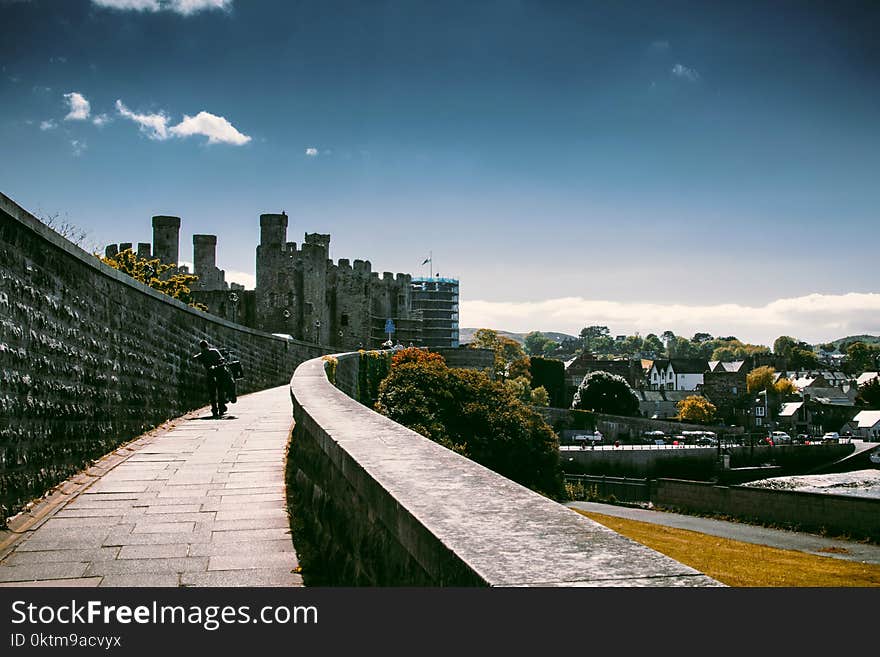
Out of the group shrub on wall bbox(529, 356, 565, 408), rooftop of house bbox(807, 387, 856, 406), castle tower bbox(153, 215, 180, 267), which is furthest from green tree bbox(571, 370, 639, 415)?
Result: castle tower bbox(153, 215, 180, 267)

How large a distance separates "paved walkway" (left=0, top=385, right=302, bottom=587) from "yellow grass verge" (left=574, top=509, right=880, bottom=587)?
16343mm

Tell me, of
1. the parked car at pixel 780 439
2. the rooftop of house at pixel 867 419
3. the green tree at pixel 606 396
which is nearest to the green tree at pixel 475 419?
the green tree at pixel 606 396

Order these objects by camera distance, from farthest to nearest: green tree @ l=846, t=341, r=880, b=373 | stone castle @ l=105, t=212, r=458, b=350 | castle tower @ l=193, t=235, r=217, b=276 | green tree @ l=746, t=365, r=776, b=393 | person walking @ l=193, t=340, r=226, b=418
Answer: green tree @ l=846, t=341, r=880, b=373 → green tree @ l=746, t=365, r=776, b=393 → castle tower @ l=193, t=235, r=217, b=276 → stone castle @ l=105, t=212, r=458, b=350 → person walking @ l=193, t=340, r=226, b=418

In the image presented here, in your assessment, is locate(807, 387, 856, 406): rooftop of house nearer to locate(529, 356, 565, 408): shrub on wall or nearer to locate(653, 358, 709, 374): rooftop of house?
locate(653, 358, 709, 374): rooftop of house

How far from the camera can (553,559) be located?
221cm

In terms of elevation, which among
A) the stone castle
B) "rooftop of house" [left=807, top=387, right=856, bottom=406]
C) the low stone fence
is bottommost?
"rooftop of house" [left=807, top=387, right=856, bottom=406]

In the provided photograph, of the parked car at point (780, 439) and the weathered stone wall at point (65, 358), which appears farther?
the parked car at point (780, 439)

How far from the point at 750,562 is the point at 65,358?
25178mm

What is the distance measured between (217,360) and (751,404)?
298ft

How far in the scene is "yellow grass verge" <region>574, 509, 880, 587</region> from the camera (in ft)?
76.3

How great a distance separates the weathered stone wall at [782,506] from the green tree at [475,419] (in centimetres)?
868

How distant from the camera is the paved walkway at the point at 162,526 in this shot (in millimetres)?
4480

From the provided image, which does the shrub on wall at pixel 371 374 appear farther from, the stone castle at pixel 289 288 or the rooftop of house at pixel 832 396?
the rooftop of house at pixel 832 396

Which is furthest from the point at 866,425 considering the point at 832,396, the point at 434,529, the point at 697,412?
the point at 434,529
